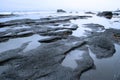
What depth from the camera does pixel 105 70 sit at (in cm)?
966

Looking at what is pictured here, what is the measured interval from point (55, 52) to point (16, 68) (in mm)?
3623

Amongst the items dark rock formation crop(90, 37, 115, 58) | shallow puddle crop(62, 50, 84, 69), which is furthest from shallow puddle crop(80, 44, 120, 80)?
shallow puddle crop(62, 50, 84, 69)

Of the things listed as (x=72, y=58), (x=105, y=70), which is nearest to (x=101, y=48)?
(x=72, y=58)

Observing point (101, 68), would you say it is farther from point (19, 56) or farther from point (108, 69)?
point (19, 56)

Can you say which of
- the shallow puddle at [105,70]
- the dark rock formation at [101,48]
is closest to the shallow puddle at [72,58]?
the shallow puddle at [105,70]

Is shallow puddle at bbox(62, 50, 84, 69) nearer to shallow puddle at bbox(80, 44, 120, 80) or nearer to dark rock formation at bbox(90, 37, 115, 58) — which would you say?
shallow puddle at bbox(80, 44, 120, 80)

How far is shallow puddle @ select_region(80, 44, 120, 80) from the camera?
28.1 ft

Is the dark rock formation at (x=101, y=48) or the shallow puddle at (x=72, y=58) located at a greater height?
the shallow puddle at (x=72, y=58)

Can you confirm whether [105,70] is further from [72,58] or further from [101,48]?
[101,48]

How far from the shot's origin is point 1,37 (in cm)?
1691

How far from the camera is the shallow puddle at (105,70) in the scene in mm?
8578

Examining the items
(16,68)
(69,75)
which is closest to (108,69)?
(69,75)

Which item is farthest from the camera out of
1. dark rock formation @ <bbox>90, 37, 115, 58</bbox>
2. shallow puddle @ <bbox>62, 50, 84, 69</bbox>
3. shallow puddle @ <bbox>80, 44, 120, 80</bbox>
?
dark rock formation @ <bbox>90, 37, 115, 58</bbox>

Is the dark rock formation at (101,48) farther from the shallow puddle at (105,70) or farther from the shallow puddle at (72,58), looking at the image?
the shallow puddle at (72,58)
